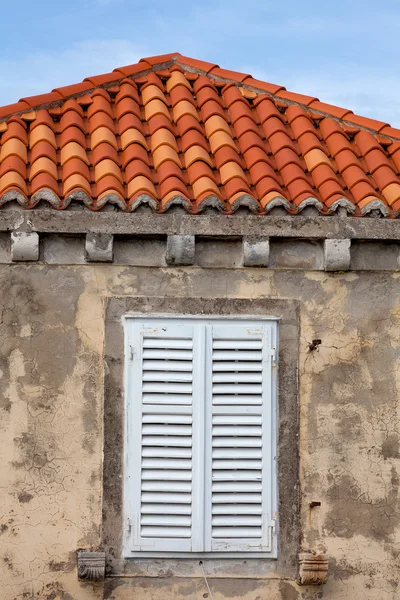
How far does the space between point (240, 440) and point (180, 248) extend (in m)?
1.38

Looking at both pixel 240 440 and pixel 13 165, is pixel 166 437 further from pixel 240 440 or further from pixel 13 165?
pixel 13 165

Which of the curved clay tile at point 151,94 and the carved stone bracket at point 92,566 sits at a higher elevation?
the curved clay tile at point 151,94

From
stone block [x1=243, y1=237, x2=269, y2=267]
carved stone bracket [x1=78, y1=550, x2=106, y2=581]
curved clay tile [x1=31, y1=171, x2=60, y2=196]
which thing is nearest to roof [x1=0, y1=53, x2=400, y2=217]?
curved clay tile [x1=31, y1=171, x2=60, y2=196]

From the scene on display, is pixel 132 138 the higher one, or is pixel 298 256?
pixel 132 138

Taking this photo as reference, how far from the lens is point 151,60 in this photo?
9562 millimetres

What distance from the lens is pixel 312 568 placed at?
733 centimetres

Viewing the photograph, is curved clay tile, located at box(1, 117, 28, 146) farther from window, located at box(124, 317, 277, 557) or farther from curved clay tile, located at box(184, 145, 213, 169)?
window, located at box(124, 317, 277, 557)

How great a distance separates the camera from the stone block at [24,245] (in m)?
7.45

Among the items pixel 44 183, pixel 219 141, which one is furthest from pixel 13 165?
pixel 219 141

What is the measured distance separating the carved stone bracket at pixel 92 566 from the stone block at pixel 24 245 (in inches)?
80.6

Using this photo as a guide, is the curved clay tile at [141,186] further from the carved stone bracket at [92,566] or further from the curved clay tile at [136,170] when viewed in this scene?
the carved stone bracket at [92,566]

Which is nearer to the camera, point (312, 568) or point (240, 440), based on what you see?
point (312, 568)

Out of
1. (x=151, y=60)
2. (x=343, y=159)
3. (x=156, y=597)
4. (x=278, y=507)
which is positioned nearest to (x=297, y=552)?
(x=278, y=507)

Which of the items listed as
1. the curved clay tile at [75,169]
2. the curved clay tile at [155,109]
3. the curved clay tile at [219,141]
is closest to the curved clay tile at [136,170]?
the curved clay tile at [75,169]
